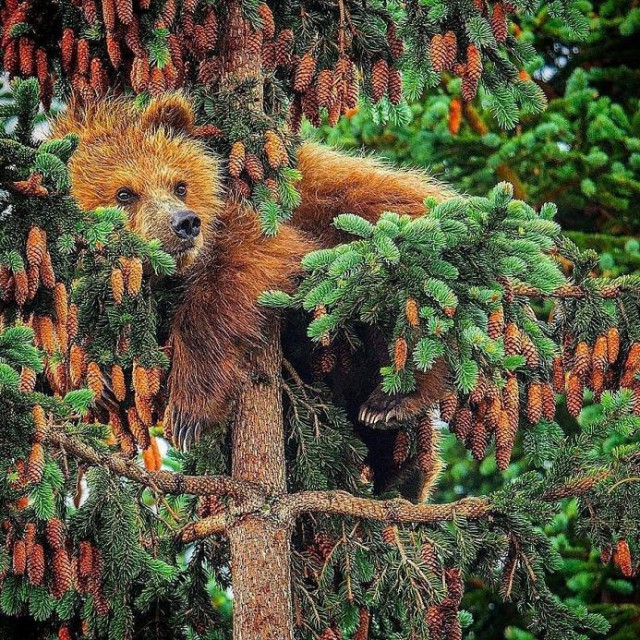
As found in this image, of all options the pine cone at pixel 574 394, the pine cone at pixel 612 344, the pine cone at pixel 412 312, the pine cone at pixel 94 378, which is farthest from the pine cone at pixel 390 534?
the pine cone at pixel 94 378

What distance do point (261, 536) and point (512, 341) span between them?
1085 mm

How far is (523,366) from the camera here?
4160mm

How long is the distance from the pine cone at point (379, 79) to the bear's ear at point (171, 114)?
799mm

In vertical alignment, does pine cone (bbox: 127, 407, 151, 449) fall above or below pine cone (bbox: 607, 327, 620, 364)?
below

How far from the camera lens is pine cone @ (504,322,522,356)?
3.96 meters

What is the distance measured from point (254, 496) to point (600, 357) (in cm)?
127

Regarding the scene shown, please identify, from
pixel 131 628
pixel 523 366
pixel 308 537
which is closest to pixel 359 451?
pixel 308 537

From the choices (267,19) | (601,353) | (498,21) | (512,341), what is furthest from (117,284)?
(498,21)

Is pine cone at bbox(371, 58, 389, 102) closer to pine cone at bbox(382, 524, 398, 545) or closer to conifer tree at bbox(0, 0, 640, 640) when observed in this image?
conifer tree at bbox(0, 0, 640, 640)

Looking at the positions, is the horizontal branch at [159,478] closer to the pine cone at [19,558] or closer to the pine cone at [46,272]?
the pine cone at [19,558]

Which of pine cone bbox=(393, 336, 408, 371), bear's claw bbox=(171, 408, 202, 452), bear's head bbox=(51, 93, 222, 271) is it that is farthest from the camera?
bear's head bbox=(51, 93, 222, 271)

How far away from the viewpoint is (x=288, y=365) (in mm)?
4715

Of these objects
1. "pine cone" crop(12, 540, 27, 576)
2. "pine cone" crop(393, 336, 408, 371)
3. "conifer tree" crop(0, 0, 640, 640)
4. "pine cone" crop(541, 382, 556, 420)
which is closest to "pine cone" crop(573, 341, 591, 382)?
"conifer tree" crop(0, 0, 640, 640)

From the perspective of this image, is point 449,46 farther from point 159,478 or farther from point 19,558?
point 19,558
